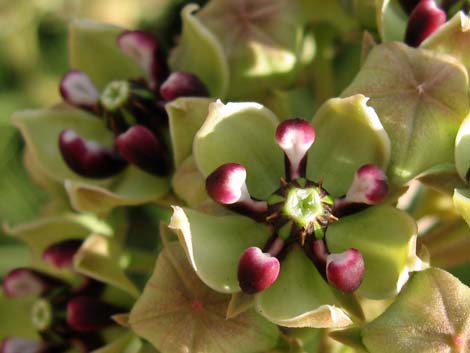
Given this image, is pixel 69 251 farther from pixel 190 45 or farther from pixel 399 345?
pixel 399 345

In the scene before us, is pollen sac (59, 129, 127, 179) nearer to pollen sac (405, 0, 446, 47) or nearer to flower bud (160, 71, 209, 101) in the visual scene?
flower bud (160, 71, 209, 101)

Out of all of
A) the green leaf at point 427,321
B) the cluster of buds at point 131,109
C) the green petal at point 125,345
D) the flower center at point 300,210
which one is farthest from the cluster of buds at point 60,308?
the green leaf at point 427,321

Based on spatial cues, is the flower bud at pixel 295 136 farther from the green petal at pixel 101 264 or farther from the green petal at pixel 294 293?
the green petal at pixel 101 264

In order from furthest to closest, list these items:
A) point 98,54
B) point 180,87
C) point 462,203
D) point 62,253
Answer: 1. point 98,54
2. point 62,253
3. point 180,87
4. point 462,203


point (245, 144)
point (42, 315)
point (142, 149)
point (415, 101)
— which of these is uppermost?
point (415, 101)

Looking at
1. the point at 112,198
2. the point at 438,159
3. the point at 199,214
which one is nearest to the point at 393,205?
the point at 438,159

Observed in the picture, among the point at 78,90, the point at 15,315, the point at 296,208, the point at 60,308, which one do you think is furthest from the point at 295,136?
the point at 15,315

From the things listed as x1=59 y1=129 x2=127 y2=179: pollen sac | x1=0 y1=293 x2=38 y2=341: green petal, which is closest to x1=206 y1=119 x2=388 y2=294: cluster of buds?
x1=59 y1=129 x2=127 y2=179: pollen sac

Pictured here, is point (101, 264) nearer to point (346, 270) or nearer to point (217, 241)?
point (217, 241)
